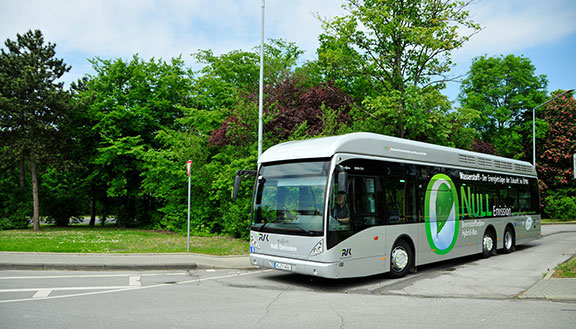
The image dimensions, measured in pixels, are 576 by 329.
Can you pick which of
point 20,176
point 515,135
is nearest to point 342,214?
point 20,176

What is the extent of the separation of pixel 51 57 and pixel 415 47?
21.4 metres

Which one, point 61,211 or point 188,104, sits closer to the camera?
point 188,104

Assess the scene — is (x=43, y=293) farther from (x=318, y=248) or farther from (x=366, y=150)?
(x=366, y=150)

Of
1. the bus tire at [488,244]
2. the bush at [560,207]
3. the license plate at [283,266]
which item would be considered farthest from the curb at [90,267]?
the bush at [560,207]

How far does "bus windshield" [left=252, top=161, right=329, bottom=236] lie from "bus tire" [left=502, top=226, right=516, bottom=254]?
943cm

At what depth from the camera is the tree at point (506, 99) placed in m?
39.4

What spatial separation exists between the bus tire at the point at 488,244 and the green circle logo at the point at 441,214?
210 centimetres

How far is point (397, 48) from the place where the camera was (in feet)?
65.6

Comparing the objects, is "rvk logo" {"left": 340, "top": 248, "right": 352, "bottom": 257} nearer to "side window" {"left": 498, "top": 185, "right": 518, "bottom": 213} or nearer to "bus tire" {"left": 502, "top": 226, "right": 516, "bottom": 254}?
"side window" {"left": 498, "top": 185, "right": 518, "bottom": 213}

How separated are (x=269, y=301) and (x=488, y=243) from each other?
9.30m

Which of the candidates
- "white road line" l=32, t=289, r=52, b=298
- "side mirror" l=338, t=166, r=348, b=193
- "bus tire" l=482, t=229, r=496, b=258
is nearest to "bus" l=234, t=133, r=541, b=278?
"side mirror" l=338, t=166, r=348, b=193

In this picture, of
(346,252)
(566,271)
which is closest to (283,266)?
(346,252)

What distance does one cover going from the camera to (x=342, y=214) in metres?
8.53

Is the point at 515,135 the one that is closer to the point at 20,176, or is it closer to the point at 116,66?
the point at 116,66
